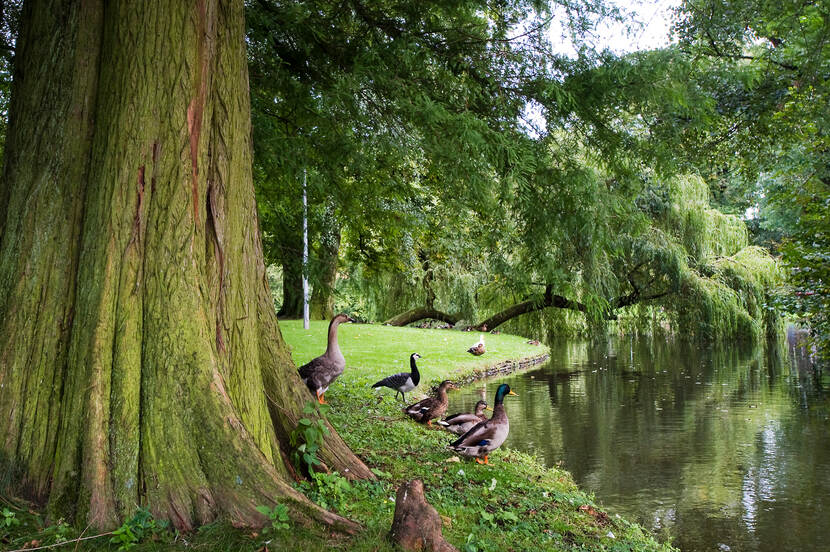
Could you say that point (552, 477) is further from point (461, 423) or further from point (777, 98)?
point (777, 98)

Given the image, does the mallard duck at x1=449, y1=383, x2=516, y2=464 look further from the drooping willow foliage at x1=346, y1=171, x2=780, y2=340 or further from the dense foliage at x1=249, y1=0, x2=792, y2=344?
the drooping willow foliage at x1=346, y1=171, x2=780, y2=340

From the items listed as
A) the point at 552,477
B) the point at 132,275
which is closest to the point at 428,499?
the point at 132,275

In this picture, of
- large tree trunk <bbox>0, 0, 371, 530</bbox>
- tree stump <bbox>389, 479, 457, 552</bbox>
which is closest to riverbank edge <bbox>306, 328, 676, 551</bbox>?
tree stump <bbox>389, 479, 457, 552</bbox>

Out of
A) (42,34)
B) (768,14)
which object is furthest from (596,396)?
(42,34)

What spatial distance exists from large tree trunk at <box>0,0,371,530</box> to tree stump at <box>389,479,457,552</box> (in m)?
0.46

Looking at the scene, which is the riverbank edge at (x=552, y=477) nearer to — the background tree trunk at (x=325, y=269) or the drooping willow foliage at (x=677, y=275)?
the background tree trunk at (x=325, y=269)

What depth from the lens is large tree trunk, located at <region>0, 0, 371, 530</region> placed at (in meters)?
4.12

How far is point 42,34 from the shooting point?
4.89 metres

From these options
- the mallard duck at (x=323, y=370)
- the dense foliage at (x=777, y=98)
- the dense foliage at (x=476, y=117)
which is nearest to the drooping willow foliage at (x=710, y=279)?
the dense foliage at (x=777, y=98)

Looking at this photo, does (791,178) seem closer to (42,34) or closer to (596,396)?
(596,396)

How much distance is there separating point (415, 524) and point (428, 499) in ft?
6.16

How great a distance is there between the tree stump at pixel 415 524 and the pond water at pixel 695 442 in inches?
163

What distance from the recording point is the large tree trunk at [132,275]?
4125mm

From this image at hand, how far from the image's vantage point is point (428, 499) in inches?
230
